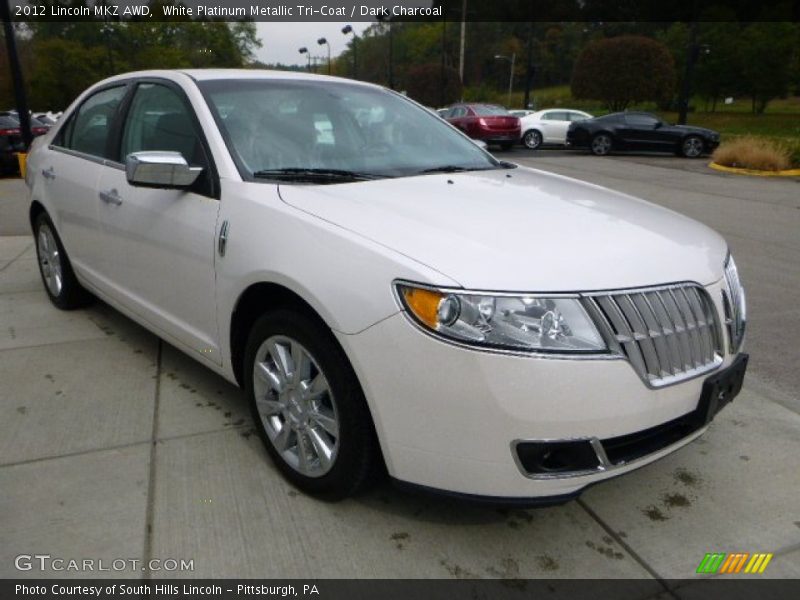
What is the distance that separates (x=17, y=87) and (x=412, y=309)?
37.9ft

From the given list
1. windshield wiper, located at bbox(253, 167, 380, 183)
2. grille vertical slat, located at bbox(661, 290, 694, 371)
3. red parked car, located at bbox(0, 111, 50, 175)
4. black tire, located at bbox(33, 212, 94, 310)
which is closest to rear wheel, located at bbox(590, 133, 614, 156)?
red parked car, located at bbox(0, 111, 50, 175)

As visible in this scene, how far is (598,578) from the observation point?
7.41ft

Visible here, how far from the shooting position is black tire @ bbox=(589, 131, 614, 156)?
68.7 ft

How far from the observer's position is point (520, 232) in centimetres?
236

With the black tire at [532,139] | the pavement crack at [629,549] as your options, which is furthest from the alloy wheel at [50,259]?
the black tire at [532,139]

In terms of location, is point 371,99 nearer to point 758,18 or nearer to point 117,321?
point 117,321

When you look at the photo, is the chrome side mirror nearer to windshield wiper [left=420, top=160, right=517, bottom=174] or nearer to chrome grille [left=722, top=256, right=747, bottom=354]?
windshield wiper [left=420, top=160, right=517, bottom=174]

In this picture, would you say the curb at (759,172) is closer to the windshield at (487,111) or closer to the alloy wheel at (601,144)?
the alloy wheel at (601,144)

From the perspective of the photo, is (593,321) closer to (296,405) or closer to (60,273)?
(296,405)

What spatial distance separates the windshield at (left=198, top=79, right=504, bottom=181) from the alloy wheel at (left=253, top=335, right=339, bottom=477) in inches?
31.4

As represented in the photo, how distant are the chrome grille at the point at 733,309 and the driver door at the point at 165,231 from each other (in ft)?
6.63
